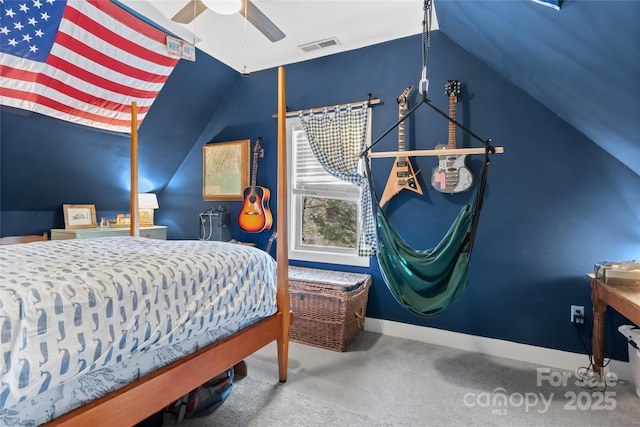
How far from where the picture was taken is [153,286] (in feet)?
3.76

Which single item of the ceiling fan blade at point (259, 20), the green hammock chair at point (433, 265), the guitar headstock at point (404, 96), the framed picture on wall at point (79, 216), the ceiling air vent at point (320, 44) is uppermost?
the ceiling air vent at point (320, 44)

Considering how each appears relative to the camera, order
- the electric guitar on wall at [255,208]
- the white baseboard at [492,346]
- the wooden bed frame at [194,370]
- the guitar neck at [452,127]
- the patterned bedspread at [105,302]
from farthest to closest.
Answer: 1. the electric guitar on wall at [255,208]
2. the guitar neck at [452,127]
3. the white baseboard at [492,346]
4. the wooden bed frame at [194,370]
5. the patterned bedspread at [105,302]

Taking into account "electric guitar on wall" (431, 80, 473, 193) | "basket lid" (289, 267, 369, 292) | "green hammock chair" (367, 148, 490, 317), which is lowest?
"basket lid" (289, 267, 369, 292)

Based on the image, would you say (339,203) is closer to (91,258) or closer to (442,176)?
(442,176)

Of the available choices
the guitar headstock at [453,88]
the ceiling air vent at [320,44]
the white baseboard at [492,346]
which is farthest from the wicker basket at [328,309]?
the ceiling air vent at [320,44]

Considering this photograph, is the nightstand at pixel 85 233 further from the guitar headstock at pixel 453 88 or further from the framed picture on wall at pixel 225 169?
the guitar headstock at pixel 453 88

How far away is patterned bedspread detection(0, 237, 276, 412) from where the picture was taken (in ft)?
2.67

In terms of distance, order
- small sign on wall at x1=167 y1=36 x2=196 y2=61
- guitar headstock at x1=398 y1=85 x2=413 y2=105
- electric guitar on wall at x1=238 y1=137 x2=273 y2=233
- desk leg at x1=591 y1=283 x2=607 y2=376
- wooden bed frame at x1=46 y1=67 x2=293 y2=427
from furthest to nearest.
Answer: electric guitar on wall at x1=238 y1=137 x2=273 y2=233 → guitar headstock at x1=398 y1=85 x2=413 y2=105 → small sign on wall at x1=167 y1=36 x2=196 y2=61 → desk leg at x1=591 y1=283 x2=607 y2=376 → wooden bed frame at x1=46 y1=67 x2=293 y2=427

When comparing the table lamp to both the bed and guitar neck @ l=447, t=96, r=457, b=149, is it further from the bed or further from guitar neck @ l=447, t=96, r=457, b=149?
guitar neck @ l=447, t=96, r=457, b=149

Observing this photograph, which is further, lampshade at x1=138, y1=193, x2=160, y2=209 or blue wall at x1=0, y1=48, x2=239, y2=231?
lampshade at x1=138, y1=193, x2=160, y2=209

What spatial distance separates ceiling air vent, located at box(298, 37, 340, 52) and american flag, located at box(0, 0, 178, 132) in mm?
1114

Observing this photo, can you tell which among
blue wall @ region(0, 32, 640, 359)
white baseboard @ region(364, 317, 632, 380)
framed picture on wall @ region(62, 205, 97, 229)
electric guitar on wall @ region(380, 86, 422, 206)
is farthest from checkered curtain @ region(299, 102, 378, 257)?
framed picture on wall @ region(62, 205, 97, 229)

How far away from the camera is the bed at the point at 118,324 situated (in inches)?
32.7

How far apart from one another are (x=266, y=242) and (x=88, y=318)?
7.73 feet
